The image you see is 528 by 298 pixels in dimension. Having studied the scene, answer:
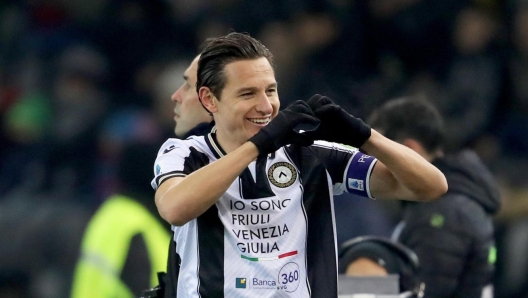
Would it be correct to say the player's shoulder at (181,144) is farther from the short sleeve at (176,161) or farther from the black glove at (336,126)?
the black glove at (336,126)

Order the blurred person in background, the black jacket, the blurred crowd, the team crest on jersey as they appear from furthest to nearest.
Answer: the blurred crowd < the blurred person in background < the black jacket < the team crest on jersey

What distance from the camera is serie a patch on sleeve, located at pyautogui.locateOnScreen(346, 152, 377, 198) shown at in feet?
10.3

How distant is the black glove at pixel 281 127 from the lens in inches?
111

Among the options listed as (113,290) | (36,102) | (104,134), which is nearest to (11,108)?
(36,102)

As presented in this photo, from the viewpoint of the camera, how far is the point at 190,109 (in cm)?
397

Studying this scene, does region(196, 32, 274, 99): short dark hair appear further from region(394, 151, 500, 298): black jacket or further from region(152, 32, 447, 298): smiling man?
region(394, 151, 500, 298): black jacket

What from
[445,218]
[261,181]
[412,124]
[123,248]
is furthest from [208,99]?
[123,248]

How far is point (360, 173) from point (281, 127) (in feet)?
1.42

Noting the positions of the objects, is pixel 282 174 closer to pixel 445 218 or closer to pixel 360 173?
pixel 360 173

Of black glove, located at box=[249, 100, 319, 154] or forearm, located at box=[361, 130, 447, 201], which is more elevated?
black glove, located at box=[249, 100, 319, 154]

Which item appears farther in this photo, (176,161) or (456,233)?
(456,233)

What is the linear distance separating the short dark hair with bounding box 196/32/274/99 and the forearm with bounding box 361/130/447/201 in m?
0.49

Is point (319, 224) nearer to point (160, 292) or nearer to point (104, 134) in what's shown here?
point (160, 292)

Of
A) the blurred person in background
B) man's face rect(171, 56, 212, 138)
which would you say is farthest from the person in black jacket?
the blurred person in background
